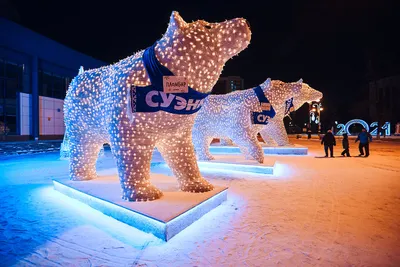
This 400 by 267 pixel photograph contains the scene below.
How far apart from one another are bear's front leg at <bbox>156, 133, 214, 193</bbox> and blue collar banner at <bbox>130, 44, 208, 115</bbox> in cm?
59

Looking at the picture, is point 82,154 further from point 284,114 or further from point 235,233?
point 284,114

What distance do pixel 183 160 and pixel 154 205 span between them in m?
0.78

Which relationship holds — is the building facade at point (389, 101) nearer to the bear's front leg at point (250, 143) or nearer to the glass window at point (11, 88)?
the bear's front leg at point (250, 143)

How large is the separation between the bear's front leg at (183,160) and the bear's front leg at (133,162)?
1.35 feet

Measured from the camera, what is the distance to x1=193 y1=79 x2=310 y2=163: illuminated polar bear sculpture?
611cm

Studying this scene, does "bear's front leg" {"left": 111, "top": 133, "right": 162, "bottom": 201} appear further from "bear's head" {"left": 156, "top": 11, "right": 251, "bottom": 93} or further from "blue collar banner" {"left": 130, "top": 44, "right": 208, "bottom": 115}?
"bear's head" {"left": 156, "top": 11, "right": 251, "bottom": 93}

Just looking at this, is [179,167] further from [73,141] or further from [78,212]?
[73,141]

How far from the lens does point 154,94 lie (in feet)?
9.36

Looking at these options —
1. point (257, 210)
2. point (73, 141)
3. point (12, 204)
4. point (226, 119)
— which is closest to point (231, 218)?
point (257, 210)

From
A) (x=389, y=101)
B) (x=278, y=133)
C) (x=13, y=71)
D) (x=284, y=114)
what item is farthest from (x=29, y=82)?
(x=389, y=101)

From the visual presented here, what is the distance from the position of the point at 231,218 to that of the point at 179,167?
94 centimetres

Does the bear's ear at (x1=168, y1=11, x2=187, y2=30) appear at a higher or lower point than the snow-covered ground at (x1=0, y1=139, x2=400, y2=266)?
higher

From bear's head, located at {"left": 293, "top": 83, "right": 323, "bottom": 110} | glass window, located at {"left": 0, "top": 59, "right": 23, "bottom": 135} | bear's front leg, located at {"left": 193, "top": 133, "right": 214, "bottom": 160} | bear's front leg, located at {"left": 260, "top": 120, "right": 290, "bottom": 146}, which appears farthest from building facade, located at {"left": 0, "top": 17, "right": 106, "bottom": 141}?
bear's head, located at {"left": 293, "top": 83, "right": 323, "bottom": 110}

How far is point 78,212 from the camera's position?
127 inches
